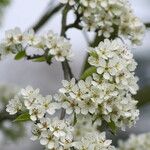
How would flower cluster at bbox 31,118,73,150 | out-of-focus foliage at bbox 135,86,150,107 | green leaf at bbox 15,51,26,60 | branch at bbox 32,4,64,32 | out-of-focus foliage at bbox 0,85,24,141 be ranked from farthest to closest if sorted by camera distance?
out-of-focus foliage at bbox 0,85,24,141 → out-of-focus foliage at bbox 135,86,150,107 → branch at bbox 32,4,64,32 → green leaf at bbox 15,51,26,60 → flower cluster at bbox 31,118,73,150

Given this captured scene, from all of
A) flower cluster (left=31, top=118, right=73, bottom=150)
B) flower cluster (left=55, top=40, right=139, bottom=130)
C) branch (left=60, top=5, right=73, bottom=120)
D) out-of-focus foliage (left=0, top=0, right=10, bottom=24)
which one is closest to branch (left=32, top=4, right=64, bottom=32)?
out-of-focus foliage (left=0, top=0, right=10, bottom=24)

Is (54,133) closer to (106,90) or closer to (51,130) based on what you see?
(51,130)

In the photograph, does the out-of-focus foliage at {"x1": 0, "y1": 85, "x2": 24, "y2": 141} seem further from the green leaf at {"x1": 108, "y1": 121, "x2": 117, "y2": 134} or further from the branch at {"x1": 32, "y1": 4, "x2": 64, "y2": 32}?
the green leaf at {"x1": 108, "y1": 121, "x2": 117, "y2": 134}

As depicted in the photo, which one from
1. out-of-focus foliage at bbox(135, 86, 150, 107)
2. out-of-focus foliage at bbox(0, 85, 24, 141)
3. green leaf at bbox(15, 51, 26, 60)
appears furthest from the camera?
out-of-focus foliage at bbox(0, 85, 24, 141)

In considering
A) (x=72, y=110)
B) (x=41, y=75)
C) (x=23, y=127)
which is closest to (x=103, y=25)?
(x=72, y=110)

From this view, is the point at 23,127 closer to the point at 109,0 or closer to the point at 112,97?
the point at 109,0

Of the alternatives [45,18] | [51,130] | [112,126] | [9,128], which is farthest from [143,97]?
[51,130]

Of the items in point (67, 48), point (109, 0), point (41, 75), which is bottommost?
point (67, 48)
